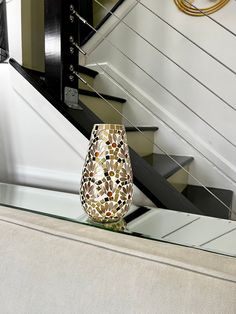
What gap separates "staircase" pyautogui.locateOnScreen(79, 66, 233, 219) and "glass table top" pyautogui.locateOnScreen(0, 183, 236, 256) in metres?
0.35

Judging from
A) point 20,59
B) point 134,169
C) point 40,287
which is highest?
point 20,59

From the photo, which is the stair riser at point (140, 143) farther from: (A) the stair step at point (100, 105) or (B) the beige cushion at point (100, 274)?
(B) the beige cushion at point (100, 274)

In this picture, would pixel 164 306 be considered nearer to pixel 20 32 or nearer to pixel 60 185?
pixel 60 185

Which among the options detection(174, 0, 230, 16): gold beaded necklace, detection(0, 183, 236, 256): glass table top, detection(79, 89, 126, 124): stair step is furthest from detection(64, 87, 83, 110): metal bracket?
detection(174, 0, 230, 16): gold beaded necklace

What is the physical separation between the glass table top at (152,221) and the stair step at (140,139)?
1.55 ft

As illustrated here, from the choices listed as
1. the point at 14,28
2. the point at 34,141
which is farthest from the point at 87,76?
the point at 34,141

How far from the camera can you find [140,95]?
166cm

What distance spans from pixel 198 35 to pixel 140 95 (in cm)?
44

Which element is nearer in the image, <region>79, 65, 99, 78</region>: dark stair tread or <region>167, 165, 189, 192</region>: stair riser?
<region>167, 165, 189, 192</region>: stair riser

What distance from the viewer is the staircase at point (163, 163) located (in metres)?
1.13

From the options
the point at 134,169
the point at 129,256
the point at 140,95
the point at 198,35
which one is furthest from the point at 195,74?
the point at 129,256

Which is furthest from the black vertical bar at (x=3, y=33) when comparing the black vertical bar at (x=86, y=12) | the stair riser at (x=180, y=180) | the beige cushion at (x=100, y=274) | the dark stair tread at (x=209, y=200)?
the black vertical bar at (x=86, y=12)

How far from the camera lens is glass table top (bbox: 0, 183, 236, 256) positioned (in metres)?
0.56

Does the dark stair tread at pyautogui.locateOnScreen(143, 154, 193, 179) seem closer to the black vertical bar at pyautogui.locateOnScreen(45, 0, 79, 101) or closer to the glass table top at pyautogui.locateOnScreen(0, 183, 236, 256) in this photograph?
the glass table top at pyautogui.locateOnScreen(0, 183, 236, 256)
